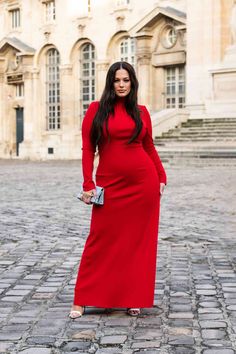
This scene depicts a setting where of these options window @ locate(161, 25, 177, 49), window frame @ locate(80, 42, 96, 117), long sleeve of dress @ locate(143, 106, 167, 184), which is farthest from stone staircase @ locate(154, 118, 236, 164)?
long sleeve of dress @ locate(143, 106, 167, 184)

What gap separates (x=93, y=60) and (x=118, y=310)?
103 feet

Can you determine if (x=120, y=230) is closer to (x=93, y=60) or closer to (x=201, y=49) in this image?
(x=201, y=49)

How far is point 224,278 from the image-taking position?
6156 millimetres

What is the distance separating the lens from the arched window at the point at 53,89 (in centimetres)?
3803

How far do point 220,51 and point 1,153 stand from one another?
645 inches

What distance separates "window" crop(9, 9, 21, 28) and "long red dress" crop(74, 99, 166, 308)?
120ft

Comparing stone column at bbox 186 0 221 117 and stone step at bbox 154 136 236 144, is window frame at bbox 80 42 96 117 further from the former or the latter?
stone step at bbox 154 136 236 144

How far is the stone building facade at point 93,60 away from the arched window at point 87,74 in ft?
0.16

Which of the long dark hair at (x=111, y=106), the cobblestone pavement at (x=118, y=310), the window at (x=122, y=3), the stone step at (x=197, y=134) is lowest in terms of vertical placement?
the cobblestone pavement at (x=118, y=310)

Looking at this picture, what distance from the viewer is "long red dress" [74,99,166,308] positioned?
15.6 feet

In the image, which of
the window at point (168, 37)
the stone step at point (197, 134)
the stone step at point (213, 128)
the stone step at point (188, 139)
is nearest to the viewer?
the stone step at point (188, 139)

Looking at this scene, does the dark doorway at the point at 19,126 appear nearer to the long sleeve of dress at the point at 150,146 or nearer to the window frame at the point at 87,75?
the window frame at the point at 87,75

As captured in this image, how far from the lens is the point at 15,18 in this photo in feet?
133

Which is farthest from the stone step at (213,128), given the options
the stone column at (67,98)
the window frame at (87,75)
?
the stone column at (67,98)
